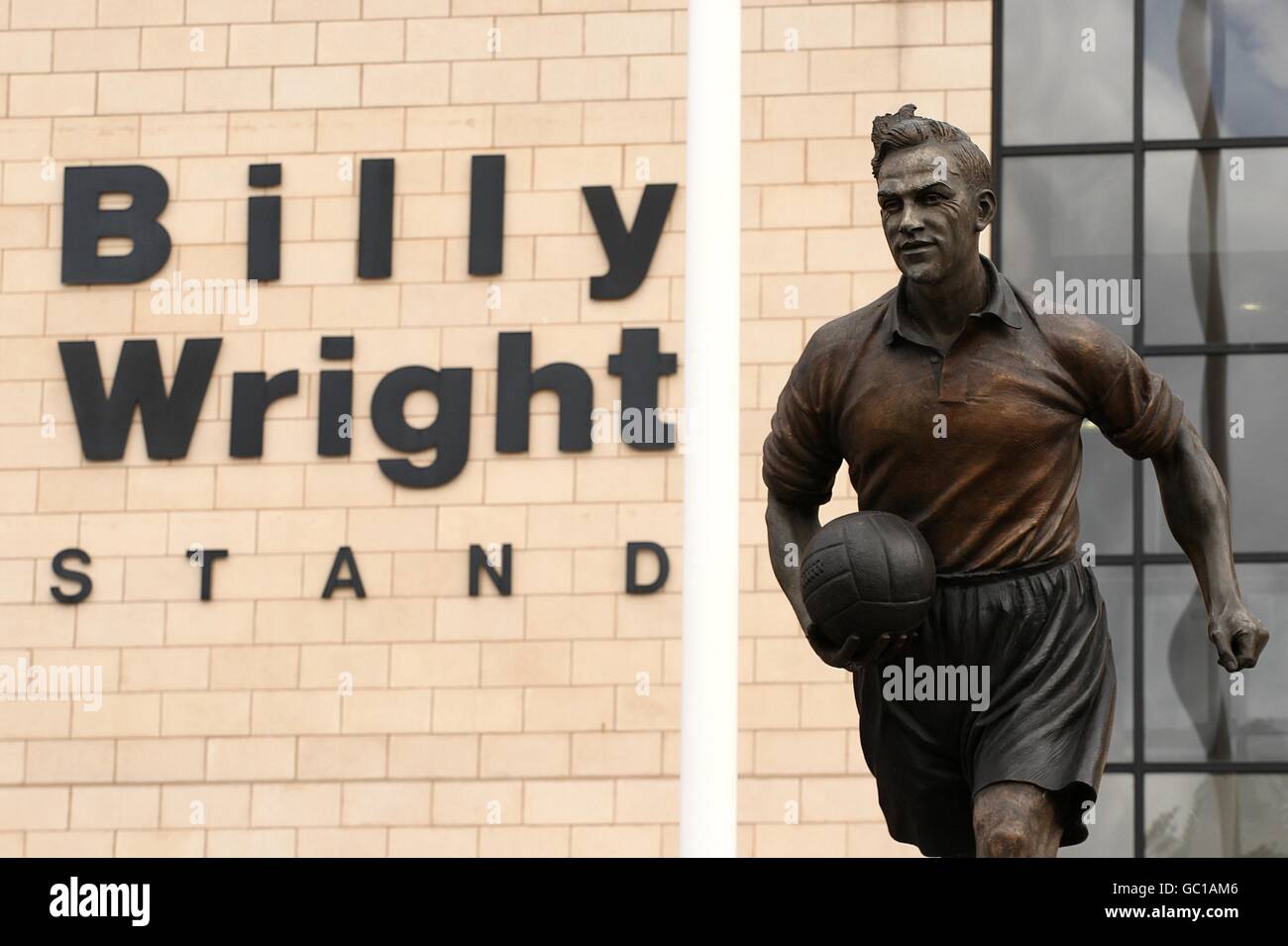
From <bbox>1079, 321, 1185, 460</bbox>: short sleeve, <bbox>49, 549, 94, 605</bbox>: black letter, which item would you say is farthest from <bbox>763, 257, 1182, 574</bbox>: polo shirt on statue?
<bbox>49, 549, 94, 605</bbox>: black letter

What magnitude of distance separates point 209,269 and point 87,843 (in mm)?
4070

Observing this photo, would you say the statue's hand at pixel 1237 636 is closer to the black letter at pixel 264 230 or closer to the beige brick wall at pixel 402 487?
the beige brick wall at pixel 402 487

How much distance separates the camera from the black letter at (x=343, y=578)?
16828mm

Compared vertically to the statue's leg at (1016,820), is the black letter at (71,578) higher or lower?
higher

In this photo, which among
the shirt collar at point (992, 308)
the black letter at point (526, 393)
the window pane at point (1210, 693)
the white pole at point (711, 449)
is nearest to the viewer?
the shirt collar at point (992, 308)

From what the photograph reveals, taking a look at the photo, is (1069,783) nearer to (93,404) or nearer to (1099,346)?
(1099,346)

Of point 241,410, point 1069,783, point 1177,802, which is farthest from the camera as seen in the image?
point 241,410

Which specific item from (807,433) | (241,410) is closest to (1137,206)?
(241,410)

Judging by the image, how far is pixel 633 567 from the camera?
16.6 metres

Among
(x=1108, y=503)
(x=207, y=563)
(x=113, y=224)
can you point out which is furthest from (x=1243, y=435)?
(x=113, y=224)

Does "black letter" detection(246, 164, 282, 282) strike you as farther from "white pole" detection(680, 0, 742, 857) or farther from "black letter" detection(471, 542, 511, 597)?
"white pole" detection(680, 0, 742, 857)

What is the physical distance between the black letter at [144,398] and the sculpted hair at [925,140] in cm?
1179

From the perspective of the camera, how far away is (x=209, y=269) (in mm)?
17438

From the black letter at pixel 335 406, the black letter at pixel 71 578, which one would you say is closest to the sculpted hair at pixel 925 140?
the black letter at pixel 335 406
